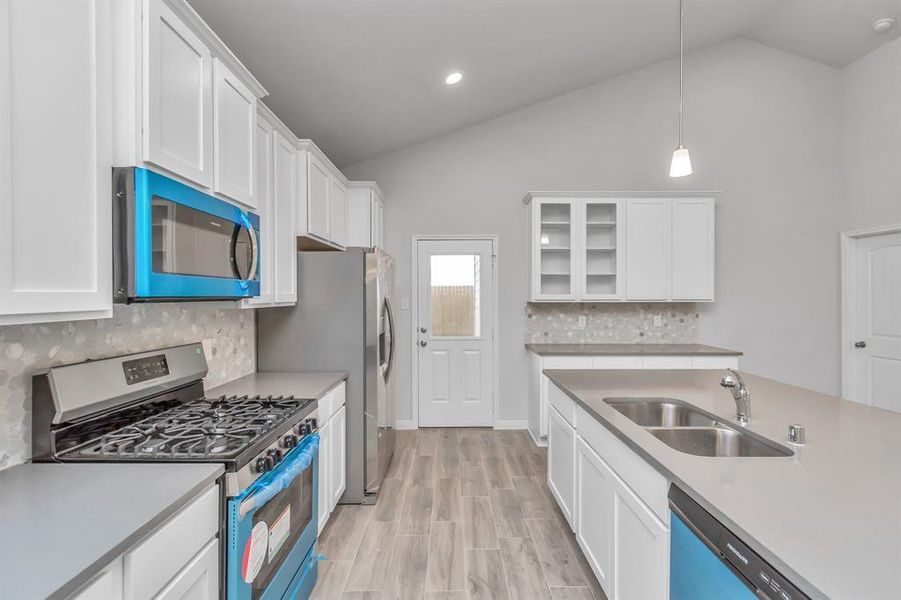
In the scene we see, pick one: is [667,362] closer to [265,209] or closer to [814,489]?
[814,489]

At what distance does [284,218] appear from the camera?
97.3 inches

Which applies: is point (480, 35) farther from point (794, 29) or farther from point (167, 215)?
Answer: point (794, 29)

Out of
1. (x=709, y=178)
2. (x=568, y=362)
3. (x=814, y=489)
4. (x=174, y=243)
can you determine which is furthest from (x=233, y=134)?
(x=709, y=178)

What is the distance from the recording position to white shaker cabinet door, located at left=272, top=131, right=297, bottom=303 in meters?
2.36

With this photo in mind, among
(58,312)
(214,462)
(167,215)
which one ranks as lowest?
(214,462)

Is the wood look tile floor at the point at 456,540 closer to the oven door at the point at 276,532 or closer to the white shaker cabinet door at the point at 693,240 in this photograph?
the oven door at the point at 276,532

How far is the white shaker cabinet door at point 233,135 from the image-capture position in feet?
5.37

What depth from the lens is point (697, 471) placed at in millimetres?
1123

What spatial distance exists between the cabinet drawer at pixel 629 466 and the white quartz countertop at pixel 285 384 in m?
1.32

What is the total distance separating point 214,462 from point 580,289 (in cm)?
349

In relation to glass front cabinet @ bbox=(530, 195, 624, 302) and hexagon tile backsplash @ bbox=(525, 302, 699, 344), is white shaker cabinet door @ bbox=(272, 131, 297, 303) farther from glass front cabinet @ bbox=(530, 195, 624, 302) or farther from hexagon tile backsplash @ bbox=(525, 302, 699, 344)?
hexagon tile backsplash @ bbox=(525, 302, 699, 344)

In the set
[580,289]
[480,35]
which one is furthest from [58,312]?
[580,289]

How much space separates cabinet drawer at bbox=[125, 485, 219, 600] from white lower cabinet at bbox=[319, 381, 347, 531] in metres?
1.05

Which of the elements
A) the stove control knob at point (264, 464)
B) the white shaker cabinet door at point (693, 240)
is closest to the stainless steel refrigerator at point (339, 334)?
the stove control knob at point (264, 464)
